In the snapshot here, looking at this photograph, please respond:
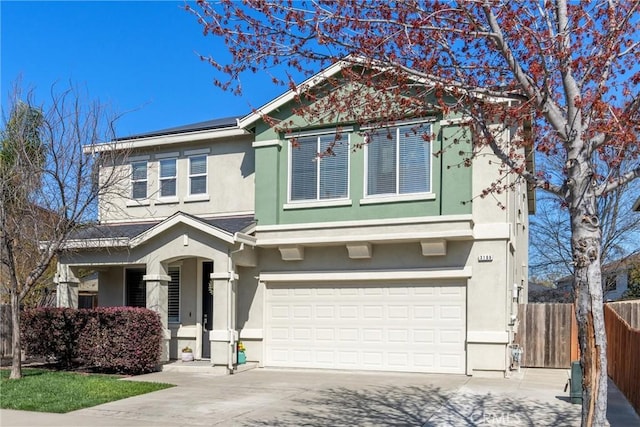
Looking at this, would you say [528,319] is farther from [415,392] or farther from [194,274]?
[194,274]

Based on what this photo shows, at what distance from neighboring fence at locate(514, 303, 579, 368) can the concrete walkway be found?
2161 millimetres

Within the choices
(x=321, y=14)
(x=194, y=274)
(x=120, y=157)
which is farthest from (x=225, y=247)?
(x=321, y=14)

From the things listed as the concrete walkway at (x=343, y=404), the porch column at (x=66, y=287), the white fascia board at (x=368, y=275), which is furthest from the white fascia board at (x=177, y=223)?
the concrete walkway at (x=343, y=404)

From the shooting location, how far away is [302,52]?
6.61 metres

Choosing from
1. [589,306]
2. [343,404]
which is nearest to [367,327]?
[343,404]

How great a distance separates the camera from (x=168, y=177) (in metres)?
18.3

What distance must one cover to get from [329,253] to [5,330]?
10.3 metres

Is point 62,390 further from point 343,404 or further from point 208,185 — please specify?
point 208,185

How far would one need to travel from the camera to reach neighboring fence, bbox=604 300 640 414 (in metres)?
10.5

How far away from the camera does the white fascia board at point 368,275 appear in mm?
14473

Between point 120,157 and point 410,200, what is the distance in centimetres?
772

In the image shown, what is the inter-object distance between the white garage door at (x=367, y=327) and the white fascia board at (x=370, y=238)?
1.28 metres

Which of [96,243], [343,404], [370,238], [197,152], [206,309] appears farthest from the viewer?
[197,152]

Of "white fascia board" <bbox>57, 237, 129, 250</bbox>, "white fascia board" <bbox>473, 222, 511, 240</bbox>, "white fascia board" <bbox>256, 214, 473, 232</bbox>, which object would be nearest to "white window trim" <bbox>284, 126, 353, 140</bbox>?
"white fascia board" <bbox>256, 214, 473, 232</bbox>
